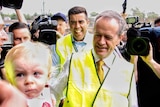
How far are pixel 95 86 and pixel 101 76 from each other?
80 mm

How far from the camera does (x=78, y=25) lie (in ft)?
11.3

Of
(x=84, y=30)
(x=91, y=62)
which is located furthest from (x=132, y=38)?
(x=84, y=30)

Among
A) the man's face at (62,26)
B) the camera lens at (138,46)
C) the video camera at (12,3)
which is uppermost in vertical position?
the video camera at (12,3)

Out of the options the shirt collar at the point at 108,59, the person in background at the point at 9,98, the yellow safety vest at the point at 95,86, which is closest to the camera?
the person in background at the point at 9,98

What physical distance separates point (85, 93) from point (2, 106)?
4.70 ft

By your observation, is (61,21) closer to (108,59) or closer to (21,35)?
(21,35)

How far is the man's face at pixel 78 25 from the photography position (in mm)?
3342

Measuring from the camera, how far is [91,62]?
212 centimetres

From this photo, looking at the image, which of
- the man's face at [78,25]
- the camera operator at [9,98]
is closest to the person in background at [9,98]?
the camera operator at [9,98]

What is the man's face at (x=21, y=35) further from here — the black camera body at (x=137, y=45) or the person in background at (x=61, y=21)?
the person in background at (x=61, y=21)

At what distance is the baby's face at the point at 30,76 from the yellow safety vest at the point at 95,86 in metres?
0.51

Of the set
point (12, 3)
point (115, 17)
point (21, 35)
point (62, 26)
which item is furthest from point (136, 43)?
point (62, 26)

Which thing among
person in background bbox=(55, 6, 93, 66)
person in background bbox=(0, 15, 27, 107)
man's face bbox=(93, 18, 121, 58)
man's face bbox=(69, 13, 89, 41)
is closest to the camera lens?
man's face bbox=(93, 18, 121, 58)

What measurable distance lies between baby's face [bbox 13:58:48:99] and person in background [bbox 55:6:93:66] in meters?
1.23
